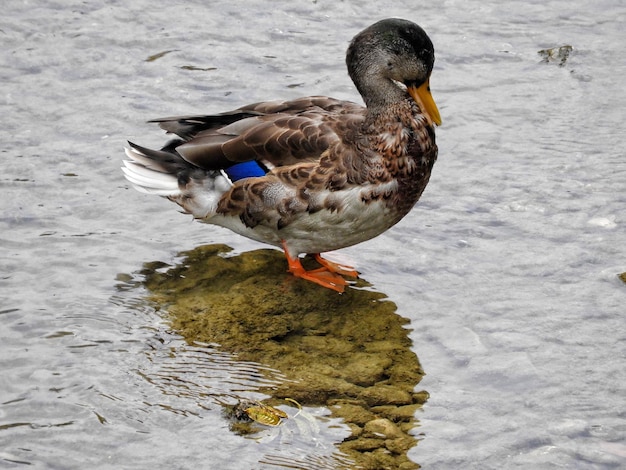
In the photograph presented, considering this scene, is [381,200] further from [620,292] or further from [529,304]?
[620,292]

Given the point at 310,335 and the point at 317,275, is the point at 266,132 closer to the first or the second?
the point at 317,275

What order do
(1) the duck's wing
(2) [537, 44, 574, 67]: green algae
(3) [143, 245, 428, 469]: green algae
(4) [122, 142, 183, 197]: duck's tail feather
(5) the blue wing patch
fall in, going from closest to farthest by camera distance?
(3) [143, 245, 428, 469]: green algae
(1) the duck's wing
(5) the blue wing patch
(4) [122, 142, 183, 197]: duck's tail feather
(2) [537, 44, 574, 67]: green algae

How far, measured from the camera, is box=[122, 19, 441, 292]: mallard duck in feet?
21.7

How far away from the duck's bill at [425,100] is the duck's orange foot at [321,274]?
45.0 inches

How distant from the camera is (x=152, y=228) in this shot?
738cm

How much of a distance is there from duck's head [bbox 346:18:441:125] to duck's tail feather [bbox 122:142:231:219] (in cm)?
113

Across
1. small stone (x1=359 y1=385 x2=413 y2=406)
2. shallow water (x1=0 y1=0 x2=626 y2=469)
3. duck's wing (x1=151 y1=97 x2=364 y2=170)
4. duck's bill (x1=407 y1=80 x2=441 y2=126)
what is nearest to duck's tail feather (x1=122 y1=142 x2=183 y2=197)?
duck's wing (x1=151 y1=97 x2=364 y2=170)

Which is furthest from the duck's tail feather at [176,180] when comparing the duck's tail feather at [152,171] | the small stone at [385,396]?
the small stone at [385,396]

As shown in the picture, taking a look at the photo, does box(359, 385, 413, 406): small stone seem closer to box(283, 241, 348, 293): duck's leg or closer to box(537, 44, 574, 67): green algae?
box(283, 241, 348, 293): duck's leg

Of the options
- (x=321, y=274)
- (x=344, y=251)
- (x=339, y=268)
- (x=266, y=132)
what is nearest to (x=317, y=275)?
(x=321, y=274)

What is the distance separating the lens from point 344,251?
745 cm

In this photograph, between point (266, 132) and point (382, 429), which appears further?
point (266, 132)

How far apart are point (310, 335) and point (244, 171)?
1.24 meters

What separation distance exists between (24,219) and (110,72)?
2359mm
